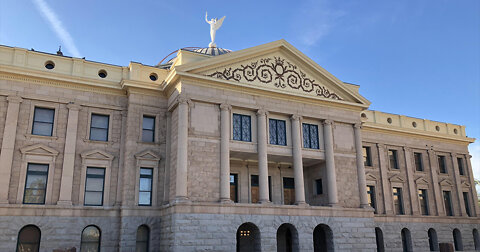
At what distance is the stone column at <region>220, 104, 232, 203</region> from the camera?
25172 millimetres

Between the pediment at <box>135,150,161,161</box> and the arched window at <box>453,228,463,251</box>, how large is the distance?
27.2 metres

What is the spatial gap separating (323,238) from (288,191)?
4.00 meters

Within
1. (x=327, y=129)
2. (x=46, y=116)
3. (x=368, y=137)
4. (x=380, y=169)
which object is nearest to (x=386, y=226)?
(x=380, y=169)

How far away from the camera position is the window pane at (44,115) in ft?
84.1

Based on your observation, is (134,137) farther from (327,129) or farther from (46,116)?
(327,129)

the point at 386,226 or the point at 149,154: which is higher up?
the point at 149,154

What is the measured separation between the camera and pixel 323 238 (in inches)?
1166

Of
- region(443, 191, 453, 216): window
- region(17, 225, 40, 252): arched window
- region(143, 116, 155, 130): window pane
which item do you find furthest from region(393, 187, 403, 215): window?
region(17, 225, 40, 252): arched window

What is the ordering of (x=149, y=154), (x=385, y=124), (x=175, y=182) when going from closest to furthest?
(x=175, y=182) → (x=149, y=154) → (x=385, y=124)

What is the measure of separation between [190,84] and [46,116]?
868cm

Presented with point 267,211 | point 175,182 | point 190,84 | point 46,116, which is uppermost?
point 190,84

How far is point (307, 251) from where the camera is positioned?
26.1 meters

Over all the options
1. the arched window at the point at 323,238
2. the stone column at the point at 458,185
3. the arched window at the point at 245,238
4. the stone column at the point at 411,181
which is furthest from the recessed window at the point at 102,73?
the stone column at the point at 458,185

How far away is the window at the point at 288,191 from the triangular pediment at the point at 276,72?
6.38 meters
